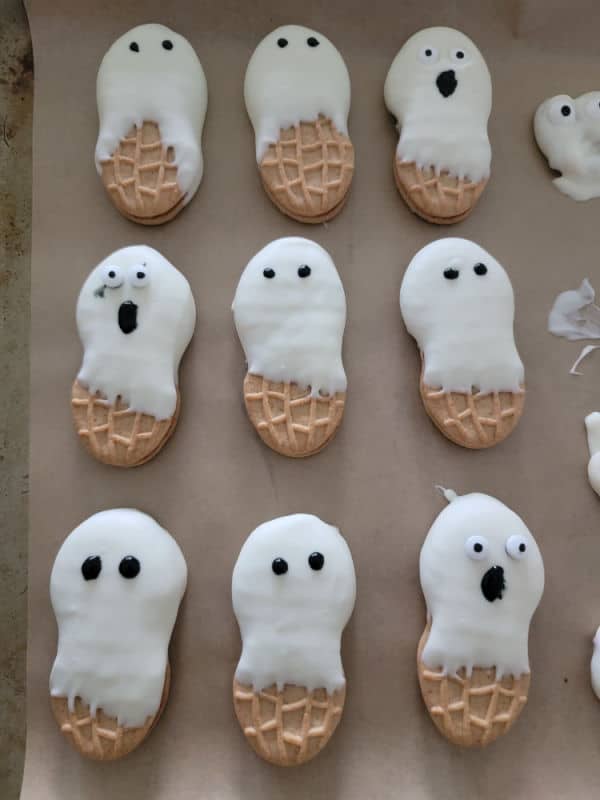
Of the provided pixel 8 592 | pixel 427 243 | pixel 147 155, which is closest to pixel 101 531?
pixel 8 592

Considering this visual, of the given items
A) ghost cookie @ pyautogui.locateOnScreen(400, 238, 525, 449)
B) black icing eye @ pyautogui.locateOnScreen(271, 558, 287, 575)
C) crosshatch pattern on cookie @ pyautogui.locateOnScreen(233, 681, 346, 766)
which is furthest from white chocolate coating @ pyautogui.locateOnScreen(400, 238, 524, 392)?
crosshatch pattern on cookie @ pyautogui.locateOnScreen(233, 681, 346, 766)

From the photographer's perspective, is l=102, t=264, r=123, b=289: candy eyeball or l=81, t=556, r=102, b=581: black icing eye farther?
l=102, t=264, r=123, b=289: candy eyeball

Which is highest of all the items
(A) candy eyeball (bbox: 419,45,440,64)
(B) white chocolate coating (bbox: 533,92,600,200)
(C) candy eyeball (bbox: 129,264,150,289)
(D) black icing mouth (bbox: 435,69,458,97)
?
(A) candy eyeball (bbox: 419,45,440,64)

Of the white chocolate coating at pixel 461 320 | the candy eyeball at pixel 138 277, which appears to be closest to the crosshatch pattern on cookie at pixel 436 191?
the white chocolate coating at pixel 461 320

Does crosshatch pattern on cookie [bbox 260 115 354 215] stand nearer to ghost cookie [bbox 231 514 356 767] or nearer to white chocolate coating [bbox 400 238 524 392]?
white chocolate coating [bbox 400 238 524 392]

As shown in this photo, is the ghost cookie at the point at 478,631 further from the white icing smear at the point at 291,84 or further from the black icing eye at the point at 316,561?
the white icing smear at the point at 291,84

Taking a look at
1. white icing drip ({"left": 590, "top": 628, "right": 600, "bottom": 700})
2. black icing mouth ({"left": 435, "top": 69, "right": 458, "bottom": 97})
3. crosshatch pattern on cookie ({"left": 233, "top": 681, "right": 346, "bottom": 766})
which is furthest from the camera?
black icing mouth ({"left": 435, "top": 69, "right": 458, "bottom": 97})

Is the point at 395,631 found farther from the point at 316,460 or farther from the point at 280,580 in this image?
the point at 316,460
